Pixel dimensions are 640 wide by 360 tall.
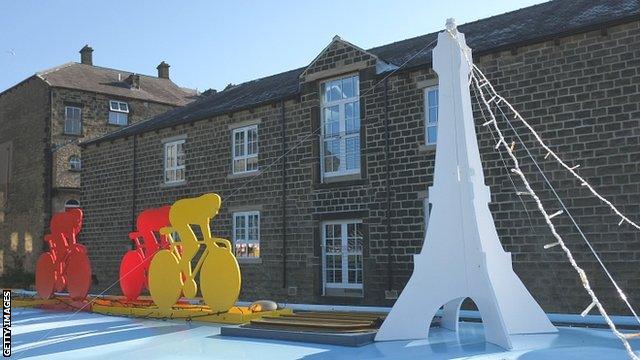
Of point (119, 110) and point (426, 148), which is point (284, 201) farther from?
point (119, 110)

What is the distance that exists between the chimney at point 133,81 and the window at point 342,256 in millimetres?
20514

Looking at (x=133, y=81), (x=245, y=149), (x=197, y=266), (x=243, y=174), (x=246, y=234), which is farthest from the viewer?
(x=133, y=81)

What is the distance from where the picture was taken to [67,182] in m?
28.1

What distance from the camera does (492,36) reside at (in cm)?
1456


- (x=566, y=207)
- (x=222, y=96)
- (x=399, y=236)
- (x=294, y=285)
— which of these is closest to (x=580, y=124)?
(x=566, y=207)

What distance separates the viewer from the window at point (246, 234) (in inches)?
708

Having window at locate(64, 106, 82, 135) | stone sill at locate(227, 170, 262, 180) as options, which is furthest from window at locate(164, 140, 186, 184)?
window at locate(64, 106, 82, 135)

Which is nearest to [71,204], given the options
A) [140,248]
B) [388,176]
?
[140,248]

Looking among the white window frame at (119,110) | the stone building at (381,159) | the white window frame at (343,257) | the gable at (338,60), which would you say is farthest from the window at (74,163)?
the white window frame at (343,257)

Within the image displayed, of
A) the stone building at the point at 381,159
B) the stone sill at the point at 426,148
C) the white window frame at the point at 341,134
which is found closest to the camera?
the stone building at the point at 381,159

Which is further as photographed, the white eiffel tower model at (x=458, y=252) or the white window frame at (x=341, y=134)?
the white window frame at (x=341, y=134)

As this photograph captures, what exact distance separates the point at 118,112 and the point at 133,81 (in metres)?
3.13

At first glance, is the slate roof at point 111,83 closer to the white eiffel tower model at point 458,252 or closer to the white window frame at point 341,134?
the white window frame at point 341,134

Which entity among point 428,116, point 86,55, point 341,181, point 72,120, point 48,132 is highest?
point 86,55
